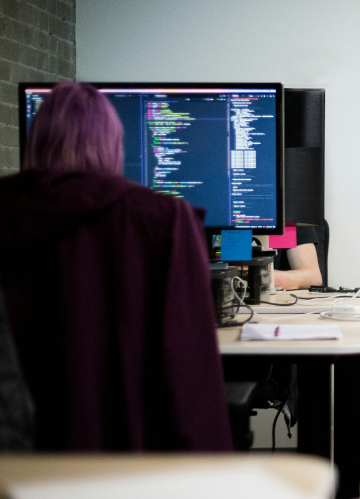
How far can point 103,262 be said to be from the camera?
2.94 ft

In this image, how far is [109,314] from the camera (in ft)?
2.94

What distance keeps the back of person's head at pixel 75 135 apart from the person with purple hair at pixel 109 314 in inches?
3.3

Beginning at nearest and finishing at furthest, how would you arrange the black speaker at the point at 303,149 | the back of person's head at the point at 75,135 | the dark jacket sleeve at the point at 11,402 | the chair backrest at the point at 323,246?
the dark jacket sleeve at the point at 11,402
the back of person's head at the point at 75,135
the black speaker at the point at 303,149
the chair backrest at the point at 323,246

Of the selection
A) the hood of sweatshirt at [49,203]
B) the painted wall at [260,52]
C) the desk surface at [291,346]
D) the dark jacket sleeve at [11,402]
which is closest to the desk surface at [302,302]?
the desk surface at [291,346]

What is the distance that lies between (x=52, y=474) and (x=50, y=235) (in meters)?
0.52

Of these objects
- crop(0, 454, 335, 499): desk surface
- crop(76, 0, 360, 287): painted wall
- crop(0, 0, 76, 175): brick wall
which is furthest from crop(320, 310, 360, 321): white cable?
crop(76, 0, 360, 287): painted wall

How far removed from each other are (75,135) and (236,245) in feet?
2.27

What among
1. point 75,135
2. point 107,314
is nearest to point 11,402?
point 107,314

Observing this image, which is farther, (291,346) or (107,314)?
(291,346)

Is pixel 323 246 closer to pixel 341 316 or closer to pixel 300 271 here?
pixel 300 271

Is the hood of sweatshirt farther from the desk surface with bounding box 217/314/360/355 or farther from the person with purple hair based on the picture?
the desk surface with bounding box 217/314/360/355

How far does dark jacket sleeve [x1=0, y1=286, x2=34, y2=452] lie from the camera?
63 cm

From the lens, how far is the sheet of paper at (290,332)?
Result: 4.03 ft

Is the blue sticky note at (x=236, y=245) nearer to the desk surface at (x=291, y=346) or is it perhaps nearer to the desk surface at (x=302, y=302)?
the desk surface at (x=302, y=302)
